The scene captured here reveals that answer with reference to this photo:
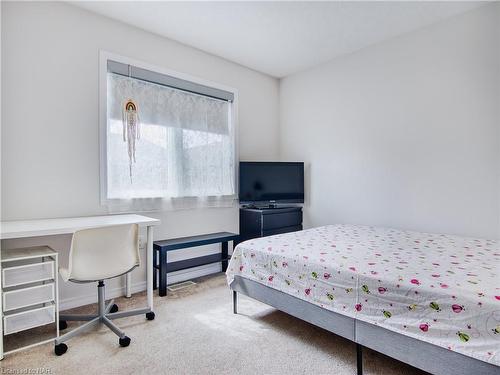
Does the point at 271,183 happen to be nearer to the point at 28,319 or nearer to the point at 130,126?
the point at 130,126

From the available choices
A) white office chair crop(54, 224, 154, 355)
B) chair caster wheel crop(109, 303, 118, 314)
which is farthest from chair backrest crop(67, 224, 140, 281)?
chair caster wheel crop(109, 303, 118, 314)

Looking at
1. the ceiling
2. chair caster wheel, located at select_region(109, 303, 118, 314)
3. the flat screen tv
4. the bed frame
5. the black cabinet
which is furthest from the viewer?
the flat screen tv

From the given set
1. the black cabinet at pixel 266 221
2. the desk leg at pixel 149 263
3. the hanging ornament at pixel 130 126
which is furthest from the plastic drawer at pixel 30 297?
the black cabinet at pixel 266 221

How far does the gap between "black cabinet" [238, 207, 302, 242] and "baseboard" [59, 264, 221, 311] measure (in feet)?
1.86

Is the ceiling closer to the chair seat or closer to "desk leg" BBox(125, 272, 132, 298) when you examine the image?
the chair seat

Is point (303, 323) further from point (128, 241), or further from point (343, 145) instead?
point (343, 145)

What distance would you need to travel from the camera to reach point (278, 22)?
117 inches

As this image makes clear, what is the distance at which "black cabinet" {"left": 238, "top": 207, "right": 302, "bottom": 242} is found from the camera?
3.67m

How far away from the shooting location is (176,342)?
206 cm

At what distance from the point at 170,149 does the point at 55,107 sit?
3.69ft

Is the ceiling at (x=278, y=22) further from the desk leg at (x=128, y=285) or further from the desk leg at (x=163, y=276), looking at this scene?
the desk leg at (x=128, y=285)

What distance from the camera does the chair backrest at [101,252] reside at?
1.97 metres

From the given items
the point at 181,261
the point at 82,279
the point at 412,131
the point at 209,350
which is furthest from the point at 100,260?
the point at 412,131

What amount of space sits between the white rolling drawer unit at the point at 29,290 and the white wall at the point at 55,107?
1.59ft
